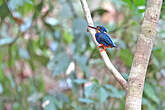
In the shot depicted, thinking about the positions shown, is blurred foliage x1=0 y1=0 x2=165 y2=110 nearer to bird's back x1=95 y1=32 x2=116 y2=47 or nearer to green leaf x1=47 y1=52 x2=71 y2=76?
green leaf x1=47 y1=52 x2=71 y2=76

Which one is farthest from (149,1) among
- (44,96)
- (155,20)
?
(44,96)

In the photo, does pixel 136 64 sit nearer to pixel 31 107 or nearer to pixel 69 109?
pixel 69 109

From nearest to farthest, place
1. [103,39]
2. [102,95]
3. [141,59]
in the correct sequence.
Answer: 1. [141,59]
2. [103,39]
3. [102,95]

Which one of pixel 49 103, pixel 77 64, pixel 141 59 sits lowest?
pixel 49 103

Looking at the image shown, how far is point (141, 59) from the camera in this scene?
106 centimetres

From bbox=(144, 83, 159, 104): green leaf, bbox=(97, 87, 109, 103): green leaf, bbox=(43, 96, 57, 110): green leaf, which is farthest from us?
bbox=(144, 83, 159, 104): green leaf

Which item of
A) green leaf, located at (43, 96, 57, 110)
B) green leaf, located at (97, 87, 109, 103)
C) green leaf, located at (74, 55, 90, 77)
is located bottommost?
green leaf, located at (43, 96, 57, 110)

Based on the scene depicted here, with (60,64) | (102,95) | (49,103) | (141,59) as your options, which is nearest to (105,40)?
(141,59)

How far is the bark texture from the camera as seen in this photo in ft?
3.41

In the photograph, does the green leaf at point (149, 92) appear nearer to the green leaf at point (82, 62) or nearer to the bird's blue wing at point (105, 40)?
the green leaf at point (82, 62)

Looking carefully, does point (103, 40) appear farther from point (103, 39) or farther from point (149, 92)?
point (149, 92)

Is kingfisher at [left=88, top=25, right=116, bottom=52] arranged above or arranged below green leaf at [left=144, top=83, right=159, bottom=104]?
above

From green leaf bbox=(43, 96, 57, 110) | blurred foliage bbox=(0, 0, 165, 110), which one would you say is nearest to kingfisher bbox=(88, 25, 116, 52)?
blurred foliage bbox=(0, 0, 165, 110)

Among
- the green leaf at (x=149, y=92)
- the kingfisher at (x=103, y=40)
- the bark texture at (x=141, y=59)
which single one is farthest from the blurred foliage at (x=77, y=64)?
the bark texture at (x=141, y=59)
